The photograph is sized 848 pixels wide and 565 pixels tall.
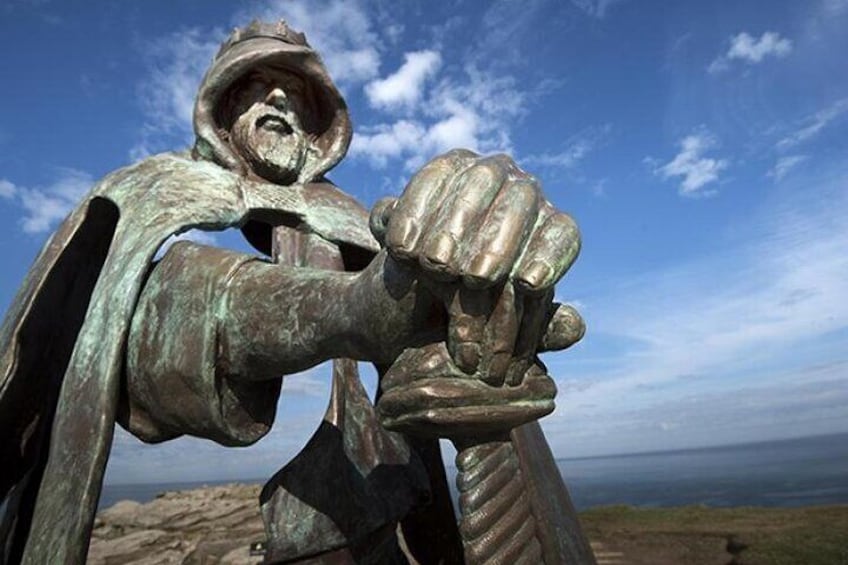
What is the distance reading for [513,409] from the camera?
100 cm

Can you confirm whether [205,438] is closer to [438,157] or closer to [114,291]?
[114,291]

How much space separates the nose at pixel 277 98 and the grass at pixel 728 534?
12.4 ft

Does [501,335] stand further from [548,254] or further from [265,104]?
[265,104]

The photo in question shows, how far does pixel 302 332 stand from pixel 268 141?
1.21 m

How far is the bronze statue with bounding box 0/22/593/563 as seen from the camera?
37.1 inches

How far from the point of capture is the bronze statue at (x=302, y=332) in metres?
0.94

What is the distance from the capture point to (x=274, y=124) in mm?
2254

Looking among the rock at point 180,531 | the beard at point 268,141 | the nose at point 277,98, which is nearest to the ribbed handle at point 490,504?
the beard at point 268,141

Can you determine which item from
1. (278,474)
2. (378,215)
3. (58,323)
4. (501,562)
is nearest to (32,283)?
(58,323)

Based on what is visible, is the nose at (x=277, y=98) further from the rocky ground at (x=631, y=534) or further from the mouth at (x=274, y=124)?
the rocky ground at (x=631, y=534)

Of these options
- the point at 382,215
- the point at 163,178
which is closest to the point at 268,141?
the point at 163,178

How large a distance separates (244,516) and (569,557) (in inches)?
210

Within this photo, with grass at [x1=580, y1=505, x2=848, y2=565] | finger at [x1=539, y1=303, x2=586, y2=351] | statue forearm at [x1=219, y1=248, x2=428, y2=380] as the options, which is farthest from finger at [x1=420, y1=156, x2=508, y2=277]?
grass at [x1=580, y1=505, x2=848, y2=565]

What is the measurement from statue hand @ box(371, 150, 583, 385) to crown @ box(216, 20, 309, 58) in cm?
155
